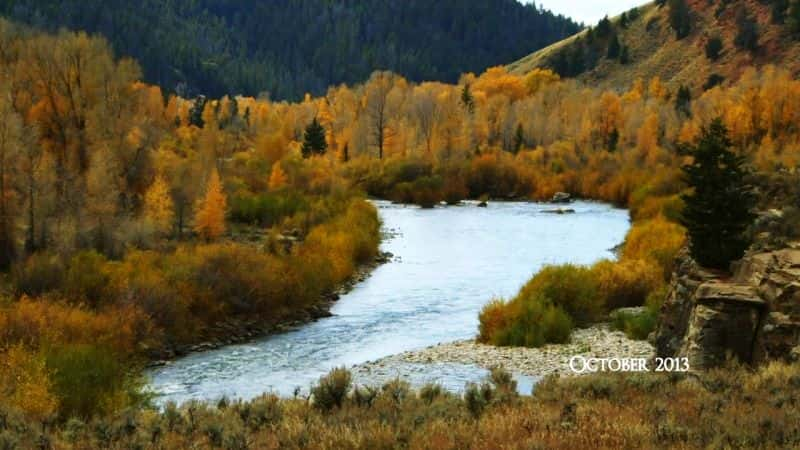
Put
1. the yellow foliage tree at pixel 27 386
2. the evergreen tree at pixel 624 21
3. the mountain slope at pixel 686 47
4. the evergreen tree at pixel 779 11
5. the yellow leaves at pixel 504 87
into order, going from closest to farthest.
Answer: the yellow foliage tree at pixel 27 386
the mountain slope at pixel 686 47
the evergreen tree at pixel 779 11
the yellow leaves at pixel 504 87
the evergreen tree at pixel 624 21

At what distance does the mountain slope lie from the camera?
123m

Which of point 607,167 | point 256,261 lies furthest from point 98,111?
point 607,167

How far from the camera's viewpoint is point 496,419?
10992 mm

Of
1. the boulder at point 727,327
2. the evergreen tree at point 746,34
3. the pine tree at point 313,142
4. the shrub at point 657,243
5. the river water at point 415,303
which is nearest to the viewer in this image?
the boulder at point 727,327

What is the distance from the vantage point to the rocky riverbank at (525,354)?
71.4 feet

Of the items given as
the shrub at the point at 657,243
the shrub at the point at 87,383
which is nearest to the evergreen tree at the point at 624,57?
the shrub at the point at 657,243

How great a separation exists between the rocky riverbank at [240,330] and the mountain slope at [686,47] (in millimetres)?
109061

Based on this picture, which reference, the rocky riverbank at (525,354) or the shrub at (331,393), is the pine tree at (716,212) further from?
the shrub at (331,393)

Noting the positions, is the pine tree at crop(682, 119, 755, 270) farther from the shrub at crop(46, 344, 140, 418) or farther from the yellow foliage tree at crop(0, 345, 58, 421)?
the yellow foliage tree at crop(0, 345, 58, 421)

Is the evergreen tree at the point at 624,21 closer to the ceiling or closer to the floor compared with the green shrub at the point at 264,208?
closer to the ceiling

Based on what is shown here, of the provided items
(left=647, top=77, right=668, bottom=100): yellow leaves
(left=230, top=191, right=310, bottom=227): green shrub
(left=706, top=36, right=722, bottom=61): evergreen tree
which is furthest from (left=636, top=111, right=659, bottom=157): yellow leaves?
(left=230, top=191, right=310, bottom=227): green shrub

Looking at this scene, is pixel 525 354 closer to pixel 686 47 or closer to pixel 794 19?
pixel 794 19

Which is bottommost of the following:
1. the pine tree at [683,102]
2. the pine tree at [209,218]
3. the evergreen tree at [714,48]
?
the pine tree at [209,218]

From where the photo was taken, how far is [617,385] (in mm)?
13391
